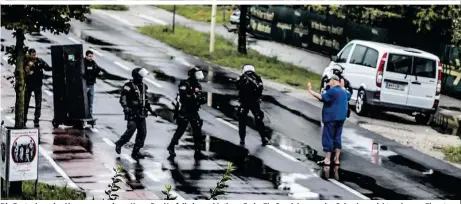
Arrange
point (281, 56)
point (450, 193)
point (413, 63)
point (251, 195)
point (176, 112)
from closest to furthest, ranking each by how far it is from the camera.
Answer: point (251, 195), point (450, 193), point (176, 112), point (413, 63), point (281, 56)

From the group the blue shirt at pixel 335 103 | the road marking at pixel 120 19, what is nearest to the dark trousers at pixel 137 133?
the blue shirt at pixel 335 103

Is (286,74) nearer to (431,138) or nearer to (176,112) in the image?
(431,138)

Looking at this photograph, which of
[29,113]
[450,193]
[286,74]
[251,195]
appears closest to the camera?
[251,195]

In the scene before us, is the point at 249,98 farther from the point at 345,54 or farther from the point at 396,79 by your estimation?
the point at 345,54

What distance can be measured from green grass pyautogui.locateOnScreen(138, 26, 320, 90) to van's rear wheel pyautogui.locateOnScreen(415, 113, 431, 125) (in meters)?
4.38

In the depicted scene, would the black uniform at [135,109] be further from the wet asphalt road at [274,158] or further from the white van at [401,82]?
the white van at [401,82]

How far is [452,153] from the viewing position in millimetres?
18625

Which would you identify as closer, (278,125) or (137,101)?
(137,101)

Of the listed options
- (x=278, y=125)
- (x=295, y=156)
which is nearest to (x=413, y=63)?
(x=278, y=125)

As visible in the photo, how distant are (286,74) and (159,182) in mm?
15297

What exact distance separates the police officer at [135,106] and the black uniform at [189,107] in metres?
0.62

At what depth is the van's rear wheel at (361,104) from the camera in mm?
22844

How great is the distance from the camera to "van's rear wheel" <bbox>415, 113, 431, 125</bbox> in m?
23.0

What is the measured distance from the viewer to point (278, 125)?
20.7 metres
